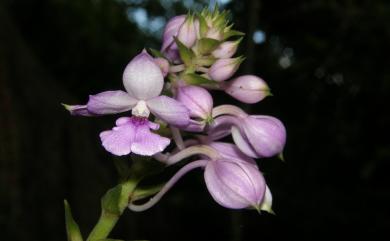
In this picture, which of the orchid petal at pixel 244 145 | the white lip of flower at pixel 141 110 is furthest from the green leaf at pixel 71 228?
the orchid petal at pixel 244 145

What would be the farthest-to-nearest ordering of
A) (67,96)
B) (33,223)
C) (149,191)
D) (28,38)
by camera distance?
(28,38) < (67,96) < (33,223) < (149,191)

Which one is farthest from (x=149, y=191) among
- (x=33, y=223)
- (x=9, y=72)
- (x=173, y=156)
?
(x=9, y=72)

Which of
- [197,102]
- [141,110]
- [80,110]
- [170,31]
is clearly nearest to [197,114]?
[197,102]

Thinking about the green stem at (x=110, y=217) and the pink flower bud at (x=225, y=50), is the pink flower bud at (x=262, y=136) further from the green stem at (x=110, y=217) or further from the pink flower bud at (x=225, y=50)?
the green stem at (x=110, y=217)

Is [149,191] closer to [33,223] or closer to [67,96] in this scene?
[33,223]

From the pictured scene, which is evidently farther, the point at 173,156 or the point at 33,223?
the point at 33,223

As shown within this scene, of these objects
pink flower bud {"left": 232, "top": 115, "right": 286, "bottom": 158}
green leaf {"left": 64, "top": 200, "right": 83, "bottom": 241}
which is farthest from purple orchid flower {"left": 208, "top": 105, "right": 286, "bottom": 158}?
green leaf {"left": 64, "top": 200, "right": 83, "bottom": 241}
